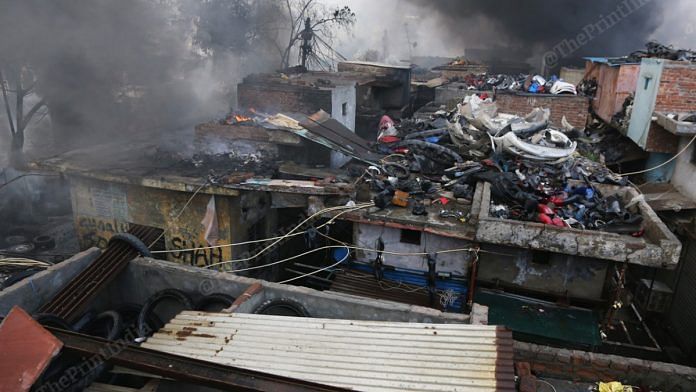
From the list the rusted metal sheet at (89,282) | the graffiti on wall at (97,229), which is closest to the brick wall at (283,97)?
the graffiti on wall at (97,229)

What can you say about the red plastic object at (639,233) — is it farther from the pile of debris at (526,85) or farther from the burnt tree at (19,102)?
the burnt tree at (19,102)

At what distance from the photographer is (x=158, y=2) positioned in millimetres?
18141

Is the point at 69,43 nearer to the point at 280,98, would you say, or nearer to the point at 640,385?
the point at 280,98

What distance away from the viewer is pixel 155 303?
5.84 m

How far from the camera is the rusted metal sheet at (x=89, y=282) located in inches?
216

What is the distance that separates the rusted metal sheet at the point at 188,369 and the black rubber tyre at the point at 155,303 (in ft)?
6.77

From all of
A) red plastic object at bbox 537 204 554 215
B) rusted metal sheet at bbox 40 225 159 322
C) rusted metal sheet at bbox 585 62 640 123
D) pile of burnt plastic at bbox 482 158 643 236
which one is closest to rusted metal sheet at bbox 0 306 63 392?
rusted metal sheet at bbox 40 225 159 322

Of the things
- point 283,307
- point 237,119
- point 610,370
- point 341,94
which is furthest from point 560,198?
point 237,119

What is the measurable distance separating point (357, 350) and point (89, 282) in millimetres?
3769

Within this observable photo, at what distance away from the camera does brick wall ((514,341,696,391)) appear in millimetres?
5922

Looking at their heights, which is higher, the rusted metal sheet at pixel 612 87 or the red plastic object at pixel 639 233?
the rusted metal sheet at pixel 612 87

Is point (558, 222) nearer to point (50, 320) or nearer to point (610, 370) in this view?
point (610, 370)

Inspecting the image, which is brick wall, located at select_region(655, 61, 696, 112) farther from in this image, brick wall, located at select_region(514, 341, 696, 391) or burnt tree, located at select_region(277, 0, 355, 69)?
burnt tree, located at select_region(277, 0, 355, 69)

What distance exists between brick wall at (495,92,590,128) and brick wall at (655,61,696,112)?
368 cm
